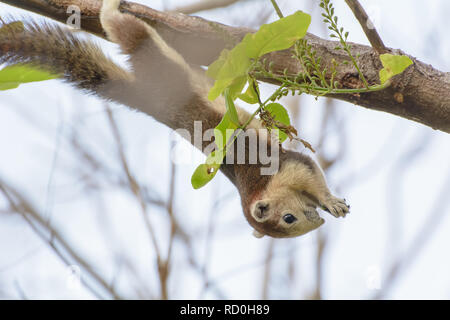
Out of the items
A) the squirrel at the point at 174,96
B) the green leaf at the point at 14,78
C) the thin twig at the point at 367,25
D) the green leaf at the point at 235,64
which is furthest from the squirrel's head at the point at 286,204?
the green leaf at the point at 14,78

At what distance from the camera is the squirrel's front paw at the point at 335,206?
8.96 feet

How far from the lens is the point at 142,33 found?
265 cm

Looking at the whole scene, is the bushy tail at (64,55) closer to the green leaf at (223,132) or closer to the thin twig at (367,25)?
the green leaf at (223,132)

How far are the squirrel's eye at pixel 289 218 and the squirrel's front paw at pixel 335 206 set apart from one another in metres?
0.19

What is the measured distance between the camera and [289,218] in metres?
2.89

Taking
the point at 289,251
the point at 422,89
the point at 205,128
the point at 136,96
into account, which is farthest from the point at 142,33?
the point at 289,251

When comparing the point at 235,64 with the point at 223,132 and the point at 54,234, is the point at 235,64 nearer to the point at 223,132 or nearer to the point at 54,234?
the point at 223,132

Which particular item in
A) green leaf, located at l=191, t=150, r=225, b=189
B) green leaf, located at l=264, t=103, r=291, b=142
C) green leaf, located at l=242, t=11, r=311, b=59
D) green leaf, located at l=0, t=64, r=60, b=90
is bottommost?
green leaf, located at l=191, t=150, r=225, b=189

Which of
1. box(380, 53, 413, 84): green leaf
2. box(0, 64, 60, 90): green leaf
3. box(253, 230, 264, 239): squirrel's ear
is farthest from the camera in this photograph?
box(253, 230, 264, 239): squirrel's ear

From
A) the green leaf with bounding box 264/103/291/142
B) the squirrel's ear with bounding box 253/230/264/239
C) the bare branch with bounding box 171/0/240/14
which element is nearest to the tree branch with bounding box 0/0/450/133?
the green leaf with bounding box 264/103/291/142

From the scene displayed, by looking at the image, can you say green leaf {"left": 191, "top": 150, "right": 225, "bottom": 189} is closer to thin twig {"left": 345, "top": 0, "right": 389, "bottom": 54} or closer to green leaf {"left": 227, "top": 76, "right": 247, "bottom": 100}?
green leaf {"left": 227, "top": 76, "right": 247, "bottom": 100}

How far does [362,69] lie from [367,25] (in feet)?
1.00

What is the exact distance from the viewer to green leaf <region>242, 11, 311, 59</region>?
3.95 feet

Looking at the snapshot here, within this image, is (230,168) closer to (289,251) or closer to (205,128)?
(205,128)
